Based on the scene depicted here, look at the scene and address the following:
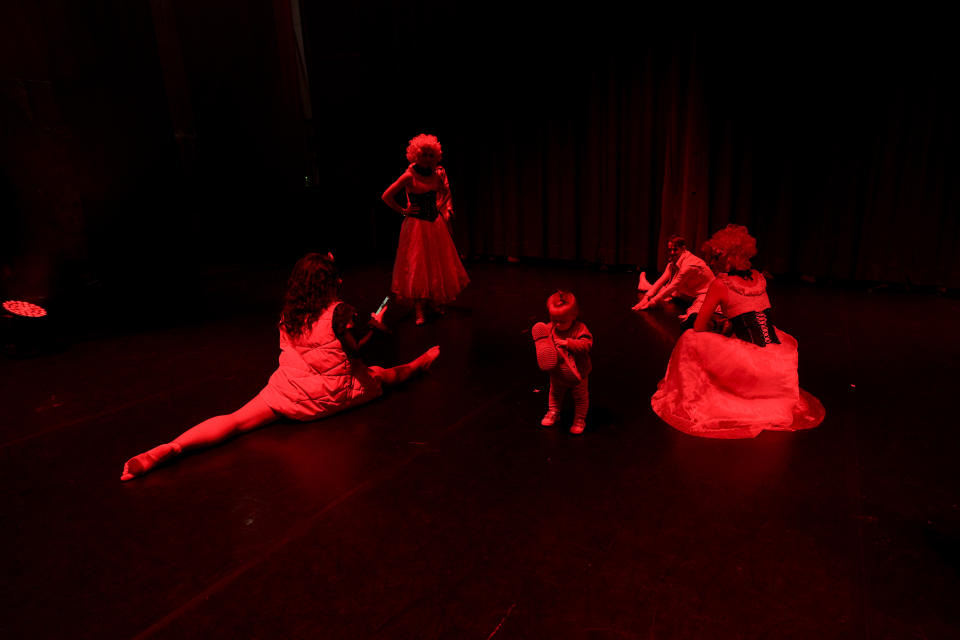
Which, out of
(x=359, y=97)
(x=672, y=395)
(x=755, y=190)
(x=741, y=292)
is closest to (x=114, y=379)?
(x=672, y=395)

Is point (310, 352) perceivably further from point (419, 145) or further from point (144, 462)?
point (419, 145)

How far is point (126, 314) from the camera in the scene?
5586 mm

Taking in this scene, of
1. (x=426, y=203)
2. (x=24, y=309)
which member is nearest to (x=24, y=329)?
(x=24, y=309)

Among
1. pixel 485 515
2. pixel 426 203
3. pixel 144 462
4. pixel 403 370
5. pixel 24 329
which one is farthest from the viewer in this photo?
pixel 426 203

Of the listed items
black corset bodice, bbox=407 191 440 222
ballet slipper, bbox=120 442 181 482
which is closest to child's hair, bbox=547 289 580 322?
ballet slipper, bbox=120 442 181 482

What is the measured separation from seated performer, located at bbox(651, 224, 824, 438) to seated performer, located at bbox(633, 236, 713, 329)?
5.43 feet

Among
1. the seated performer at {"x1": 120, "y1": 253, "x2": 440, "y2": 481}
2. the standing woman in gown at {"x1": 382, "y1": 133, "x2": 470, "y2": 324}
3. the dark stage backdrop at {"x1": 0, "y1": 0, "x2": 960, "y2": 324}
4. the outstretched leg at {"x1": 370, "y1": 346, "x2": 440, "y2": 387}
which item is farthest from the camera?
the dark stage backdrop at {"x1": 0, "y1": 0, "x2": 960, "y2": 324}

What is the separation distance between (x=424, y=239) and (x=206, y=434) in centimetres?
270

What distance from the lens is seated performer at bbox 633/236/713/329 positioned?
16.1 ft

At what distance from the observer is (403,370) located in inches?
141

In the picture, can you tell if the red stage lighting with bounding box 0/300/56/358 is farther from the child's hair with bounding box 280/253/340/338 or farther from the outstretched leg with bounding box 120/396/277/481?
the child's hair with bounding box 280/253/340/338

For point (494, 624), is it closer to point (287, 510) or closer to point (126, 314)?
point (287, 510)

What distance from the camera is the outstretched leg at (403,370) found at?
3455mm

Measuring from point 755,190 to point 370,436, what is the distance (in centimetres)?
523
